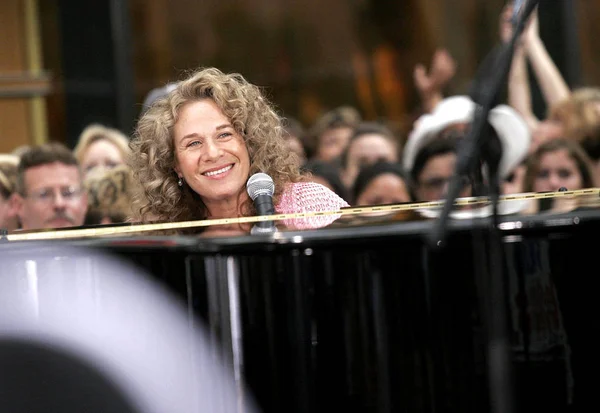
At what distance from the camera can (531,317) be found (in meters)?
2.53

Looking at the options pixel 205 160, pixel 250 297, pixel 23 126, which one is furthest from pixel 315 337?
pixel 23 126

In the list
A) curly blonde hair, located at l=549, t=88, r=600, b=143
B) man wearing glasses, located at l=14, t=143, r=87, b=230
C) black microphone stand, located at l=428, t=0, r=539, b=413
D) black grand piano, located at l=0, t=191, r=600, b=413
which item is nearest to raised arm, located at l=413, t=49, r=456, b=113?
curly blonde hair, located at l=549, t=88, r=600, b=143

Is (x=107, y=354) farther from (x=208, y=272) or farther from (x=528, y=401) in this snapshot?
(x=528, y=401)

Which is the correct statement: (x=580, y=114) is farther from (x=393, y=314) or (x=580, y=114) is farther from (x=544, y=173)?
(x=393, y=314)

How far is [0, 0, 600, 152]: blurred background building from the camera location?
7.98 meters

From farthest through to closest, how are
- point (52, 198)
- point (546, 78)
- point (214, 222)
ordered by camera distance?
point (546, 78) < point (52, 198) < point (214, 222)

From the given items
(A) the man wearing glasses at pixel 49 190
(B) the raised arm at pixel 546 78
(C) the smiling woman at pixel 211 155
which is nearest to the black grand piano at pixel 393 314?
(C) the smiling woman at pixel 211 155

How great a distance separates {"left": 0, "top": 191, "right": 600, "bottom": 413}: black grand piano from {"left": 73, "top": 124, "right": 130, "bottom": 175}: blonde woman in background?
319cm

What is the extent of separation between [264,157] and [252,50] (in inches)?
185

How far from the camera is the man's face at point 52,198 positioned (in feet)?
15.7

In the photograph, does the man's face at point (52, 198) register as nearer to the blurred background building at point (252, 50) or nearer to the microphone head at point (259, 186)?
the microphone head at point (259, 186)

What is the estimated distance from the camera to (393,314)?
2.55 m

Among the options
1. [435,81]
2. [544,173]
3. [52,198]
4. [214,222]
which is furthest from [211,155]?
[435,81]

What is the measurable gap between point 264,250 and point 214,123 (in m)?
1.17
